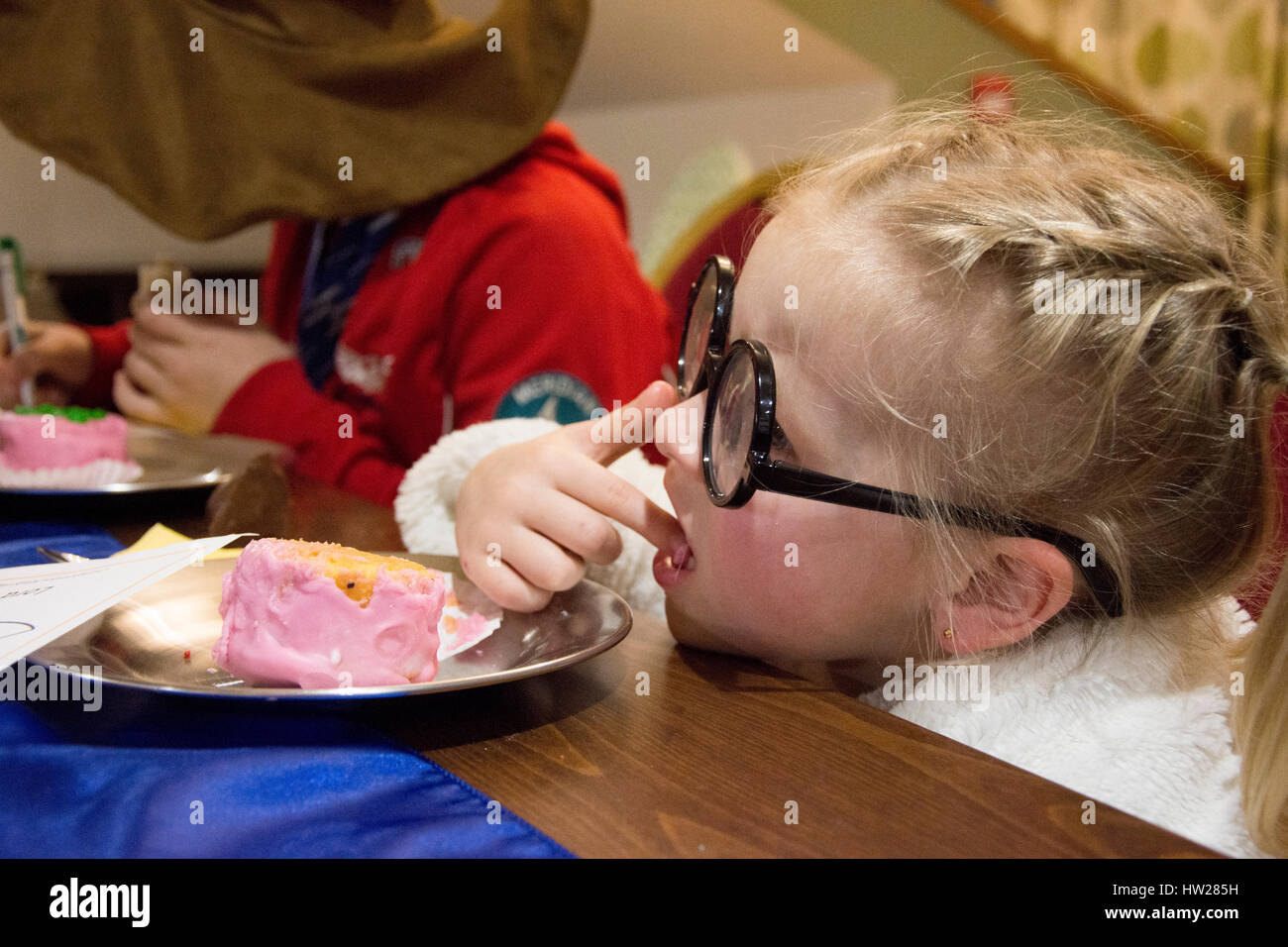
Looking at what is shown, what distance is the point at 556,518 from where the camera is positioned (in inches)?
27.5

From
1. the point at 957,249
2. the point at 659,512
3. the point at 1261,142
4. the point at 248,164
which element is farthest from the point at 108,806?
the point at 1261,142

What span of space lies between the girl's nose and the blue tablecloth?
261 mm

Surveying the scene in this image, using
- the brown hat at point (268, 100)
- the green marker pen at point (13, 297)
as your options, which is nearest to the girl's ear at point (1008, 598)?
the brown hat at point (268, 100)

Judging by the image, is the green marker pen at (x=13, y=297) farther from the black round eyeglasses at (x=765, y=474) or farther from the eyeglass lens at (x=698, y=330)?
the black round eyeglasses at (x=765, y=474)

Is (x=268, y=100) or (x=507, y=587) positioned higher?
(x=268, y=100)

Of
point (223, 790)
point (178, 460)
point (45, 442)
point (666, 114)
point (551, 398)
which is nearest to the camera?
point (223, 790)

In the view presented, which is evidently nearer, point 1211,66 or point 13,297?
point 13,297

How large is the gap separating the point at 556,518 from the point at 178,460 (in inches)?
24.8

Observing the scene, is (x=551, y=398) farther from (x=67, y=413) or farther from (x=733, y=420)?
(x=733, y=420)

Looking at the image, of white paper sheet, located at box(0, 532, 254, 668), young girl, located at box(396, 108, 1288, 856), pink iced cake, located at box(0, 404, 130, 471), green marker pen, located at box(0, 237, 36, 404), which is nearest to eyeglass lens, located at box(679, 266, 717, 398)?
young girl, located at box(396, 108, 1288, 856)

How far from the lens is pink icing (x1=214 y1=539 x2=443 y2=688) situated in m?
0.52

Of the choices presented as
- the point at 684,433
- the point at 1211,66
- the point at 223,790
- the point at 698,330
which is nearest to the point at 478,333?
the point at 698,330
